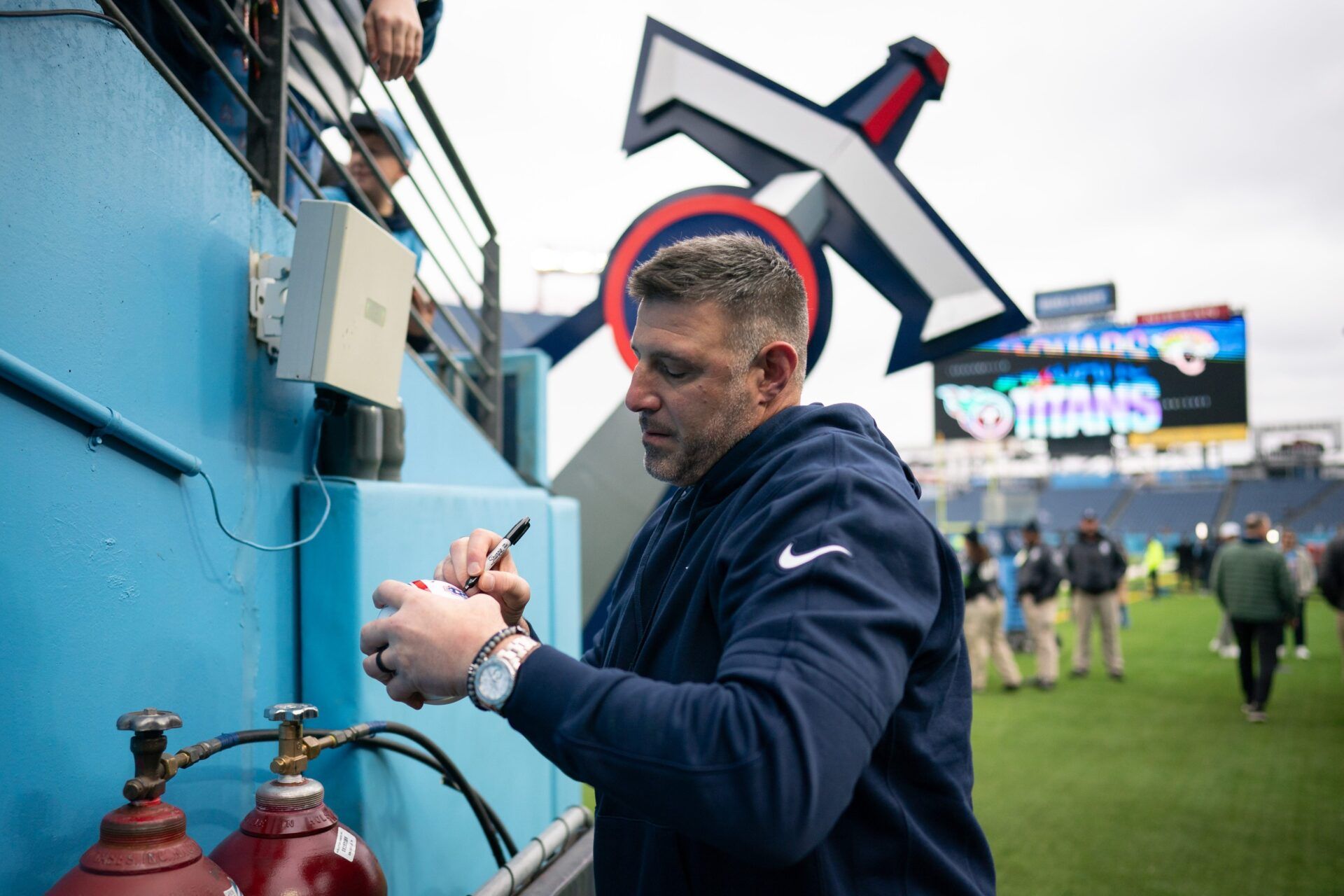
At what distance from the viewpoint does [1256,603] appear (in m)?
8.79

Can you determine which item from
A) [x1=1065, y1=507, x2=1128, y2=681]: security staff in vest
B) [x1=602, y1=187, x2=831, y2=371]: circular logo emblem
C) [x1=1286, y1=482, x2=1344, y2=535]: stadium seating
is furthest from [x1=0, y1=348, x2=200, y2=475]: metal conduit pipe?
[x1=1286, y1=482, x2=1344, y2=535]: stadium seating

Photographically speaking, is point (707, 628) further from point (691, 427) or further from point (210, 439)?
point (210, 439)

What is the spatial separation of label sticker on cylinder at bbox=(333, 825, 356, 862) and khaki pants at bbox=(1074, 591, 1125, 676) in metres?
10.9

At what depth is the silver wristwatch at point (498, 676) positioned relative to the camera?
1.23 m

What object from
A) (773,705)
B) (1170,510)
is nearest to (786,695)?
(773,705)

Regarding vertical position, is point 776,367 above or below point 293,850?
above

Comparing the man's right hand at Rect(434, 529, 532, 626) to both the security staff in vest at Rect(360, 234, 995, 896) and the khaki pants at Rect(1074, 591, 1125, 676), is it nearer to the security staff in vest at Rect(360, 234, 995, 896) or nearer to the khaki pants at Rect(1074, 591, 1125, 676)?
the security staff in vest at Rect(360, 234, 995, 896)

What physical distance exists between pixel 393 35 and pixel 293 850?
2203 millimetres

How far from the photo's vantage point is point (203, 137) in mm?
2270

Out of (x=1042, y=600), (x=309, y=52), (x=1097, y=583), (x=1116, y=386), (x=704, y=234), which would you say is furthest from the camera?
(x=1116, y=386)

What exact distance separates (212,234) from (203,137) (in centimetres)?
24

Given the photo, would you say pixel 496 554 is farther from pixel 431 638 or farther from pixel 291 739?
pixel 291 739

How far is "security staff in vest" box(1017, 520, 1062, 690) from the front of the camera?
1080cm

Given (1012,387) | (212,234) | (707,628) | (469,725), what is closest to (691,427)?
(707,628)
